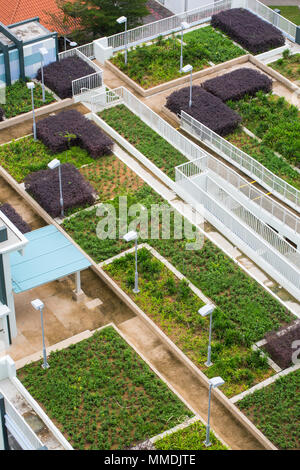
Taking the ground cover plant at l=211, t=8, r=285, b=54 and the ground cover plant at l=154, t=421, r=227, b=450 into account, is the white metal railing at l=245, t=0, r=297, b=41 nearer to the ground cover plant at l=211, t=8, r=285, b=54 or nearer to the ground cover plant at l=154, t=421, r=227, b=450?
the ground cover plant at l=211, t=8, r=285, b=54

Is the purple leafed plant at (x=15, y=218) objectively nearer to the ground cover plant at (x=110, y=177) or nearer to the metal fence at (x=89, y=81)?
the ground cover plant at (x=110, y=177)

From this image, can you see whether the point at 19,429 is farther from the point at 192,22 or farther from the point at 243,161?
the point at 192,22

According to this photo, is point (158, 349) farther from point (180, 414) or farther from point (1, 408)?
point (1, 408)

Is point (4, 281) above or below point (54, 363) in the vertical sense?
above

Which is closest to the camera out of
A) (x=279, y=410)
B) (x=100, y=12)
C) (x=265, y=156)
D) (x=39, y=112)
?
(x=279, y=410)

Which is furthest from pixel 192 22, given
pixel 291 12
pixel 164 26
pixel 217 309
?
pixel 217 309

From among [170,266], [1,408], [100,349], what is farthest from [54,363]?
[170,266]
